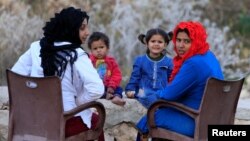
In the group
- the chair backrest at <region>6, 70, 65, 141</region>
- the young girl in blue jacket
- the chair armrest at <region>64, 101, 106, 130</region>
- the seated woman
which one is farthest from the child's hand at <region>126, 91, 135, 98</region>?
the chair backrest at <region>6, 70, 65, 141</region>

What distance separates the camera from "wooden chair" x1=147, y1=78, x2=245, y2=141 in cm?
478

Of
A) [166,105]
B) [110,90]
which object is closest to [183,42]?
[166,105]

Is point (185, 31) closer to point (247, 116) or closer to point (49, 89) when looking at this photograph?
point (49, 89)

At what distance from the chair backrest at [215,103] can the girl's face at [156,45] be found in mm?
1051

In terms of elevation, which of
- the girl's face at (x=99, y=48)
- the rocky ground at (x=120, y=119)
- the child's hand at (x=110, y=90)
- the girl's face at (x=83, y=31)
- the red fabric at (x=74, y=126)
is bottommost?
the rocky ground at (x=120, y=119)

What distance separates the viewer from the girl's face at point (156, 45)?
5950mm

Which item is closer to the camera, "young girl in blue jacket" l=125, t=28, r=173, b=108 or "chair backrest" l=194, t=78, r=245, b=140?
"chair backrest" l=194, t=78, r=245, b=140

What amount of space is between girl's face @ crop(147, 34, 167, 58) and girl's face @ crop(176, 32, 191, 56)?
0.83 m

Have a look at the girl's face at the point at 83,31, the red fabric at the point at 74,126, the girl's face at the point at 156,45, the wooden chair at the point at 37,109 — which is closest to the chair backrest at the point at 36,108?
the wooden chair at the point at 37,109

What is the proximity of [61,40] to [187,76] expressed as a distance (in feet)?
2.68

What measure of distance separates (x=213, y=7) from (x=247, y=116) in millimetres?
5145

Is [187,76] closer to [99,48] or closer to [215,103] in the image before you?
[215,103]

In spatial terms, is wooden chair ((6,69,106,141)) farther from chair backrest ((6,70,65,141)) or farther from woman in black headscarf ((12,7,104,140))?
woman in black headscarf ((12,7,104,140))

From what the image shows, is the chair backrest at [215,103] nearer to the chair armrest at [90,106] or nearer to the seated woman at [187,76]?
the seated woman at [187,76]
